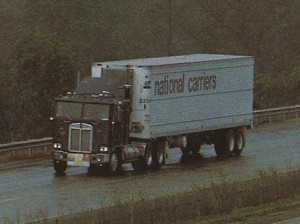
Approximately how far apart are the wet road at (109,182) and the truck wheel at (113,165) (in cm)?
33

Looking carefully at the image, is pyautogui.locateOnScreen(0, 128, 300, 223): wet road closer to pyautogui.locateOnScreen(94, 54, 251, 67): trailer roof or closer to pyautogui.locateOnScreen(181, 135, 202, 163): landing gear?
pyautogui.locateOnScreen(181, 135, 202, 163): landing gear

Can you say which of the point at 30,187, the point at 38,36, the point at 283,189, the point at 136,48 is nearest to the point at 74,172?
the point at 30,187

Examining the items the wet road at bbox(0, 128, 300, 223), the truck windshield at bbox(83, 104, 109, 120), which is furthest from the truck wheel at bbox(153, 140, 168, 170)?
the truck windshield at bbox(83, 104, 109, 120)

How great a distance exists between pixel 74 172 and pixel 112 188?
3652 mm

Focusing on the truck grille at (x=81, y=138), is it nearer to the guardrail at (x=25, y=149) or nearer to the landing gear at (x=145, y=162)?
the landing gear at (x=145, y=162)

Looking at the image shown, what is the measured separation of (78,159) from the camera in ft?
103

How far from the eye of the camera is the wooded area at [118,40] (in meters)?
49.2

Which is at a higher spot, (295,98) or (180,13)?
(180,13)

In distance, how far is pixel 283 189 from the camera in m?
27.4

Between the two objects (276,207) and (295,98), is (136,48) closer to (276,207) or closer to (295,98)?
(295,98)

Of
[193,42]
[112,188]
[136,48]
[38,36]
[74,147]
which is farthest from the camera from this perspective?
[193,42]

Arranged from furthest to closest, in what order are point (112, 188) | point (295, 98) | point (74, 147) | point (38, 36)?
point (295, 98)
point (38, 36)
point (74, 147)
point (112, 188)

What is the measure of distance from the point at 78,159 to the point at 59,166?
2.94ft

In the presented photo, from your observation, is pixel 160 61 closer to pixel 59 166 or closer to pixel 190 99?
pixel 190 99
